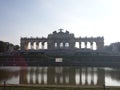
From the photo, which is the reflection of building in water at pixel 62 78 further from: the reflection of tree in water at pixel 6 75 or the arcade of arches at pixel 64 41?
the arcade of arches at pixel 64 41

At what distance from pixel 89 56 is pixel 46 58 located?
1472 cm

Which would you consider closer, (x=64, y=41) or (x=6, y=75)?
(x=6, y=75)

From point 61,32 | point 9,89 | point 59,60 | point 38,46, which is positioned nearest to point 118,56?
point 59,60

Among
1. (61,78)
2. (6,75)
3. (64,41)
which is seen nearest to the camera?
(61,78)

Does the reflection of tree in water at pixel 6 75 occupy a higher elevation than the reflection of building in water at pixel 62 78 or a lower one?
higher

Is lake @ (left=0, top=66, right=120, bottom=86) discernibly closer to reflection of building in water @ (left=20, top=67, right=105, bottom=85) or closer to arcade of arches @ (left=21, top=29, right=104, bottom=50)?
reflection of building in water @ (left=20, top=67, right=105, bottom=85)

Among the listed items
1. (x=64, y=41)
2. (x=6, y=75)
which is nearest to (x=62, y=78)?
(x=6, y=75)

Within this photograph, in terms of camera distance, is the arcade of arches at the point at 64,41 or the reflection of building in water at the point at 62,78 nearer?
the reflection of building in water at the point at 62,78

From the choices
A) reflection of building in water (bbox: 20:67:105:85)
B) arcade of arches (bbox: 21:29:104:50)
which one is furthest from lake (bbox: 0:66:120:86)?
arcade of arches (bbox: 21:29:104:50)

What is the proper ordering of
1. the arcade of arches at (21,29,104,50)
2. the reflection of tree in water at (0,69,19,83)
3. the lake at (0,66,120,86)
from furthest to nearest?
the arcade of arches at (21,29,104,50) < the reflection of tree in water at (0,69,19,83) < the lake at (0,66,120,86)

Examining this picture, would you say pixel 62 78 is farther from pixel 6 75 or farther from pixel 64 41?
pixel 64 41

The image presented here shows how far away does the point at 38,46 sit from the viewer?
120 metres

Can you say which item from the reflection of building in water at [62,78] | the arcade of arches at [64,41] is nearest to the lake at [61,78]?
the reflection of building in water at [62,78]

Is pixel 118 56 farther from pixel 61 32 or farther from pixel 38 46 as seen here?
pixel 38 46
